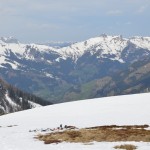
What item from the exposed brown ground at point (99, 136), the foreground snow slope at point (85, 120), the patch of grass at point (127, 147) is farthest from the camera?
the exposed brown ground at point (99, 136)

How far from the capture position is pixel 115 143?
124ft

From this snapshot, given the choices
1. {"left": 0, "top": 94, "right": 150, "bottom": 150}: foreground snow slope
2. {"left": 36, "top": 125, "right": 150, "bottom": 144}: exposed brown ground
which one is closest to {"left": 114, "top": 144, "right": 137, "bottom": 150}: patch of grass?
{"left": 0, "top": 94, "right": 150, "bottom": 150}: foreground snow slope

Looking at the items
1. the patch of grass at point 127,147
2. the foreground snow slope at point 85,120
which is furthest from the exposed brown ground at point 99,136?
the patch of grass at point 127,147

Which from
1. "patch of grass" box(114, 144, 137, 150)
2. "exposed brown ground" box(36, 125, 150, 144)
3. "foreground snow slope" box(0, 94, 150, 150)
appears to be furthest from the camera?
"exposed brown ground" box(36, 125, 150, 144)

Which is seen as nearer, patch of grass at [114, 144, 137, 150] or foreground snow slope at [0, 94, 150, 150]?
patch of grass at [114, 144, 137, 150]

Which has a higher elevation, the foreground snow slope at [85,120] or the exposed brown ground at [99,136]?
the foreground snow slope at [85,120]

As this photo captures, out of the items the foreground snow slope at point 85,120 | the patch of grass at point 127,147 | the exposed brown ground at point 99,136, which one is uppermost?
the foreground snow slope at point 85,120

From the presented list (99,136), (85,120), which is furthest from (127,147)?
(85,120)

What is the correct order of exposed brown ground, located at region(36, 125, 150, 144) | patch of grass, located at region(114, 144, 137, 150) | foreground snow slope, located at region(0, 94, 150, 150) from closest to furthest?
patch of grass, located at region(114, 144, 137, 150)
foreground snow slope, located at region(0, 94, 150, 150)
exposed brown ground, located at region(36, 125, 150, 144)

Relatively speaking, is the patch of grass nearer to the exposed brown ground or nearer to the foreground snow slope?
the foreground snow slope

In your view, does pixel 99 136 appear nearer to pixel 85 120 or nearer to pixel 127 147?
pixel 127 147

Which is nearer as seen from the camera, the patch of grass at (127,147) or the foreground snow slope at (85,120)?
the patch of grass at (127,147)

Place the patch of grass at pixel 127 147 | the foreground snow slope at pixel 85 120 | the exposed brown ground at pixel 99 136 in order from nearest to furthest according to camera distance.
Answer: the patch of grass at pixel 127 147 < the foreground snow slope at pixel 85 120 < the exposed brown ground at pixel 99 136

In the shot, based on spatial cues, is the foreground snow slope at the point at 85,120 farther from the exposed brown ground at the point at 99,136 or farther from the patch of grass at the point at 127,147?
the exposed brown ground at the point at 99,136
